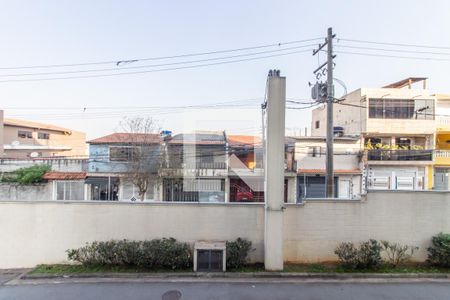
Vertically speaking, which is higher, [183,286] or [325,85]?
[325,85]

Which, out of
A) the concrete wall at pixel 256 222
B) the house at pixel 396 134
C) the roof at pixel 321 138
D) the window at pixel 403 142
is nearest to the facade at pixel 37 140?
the concrete wall at pixel 256 222

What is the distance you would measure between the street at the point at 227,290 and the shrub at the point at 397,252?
711mm

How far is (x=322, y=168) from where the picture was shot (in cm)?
1627

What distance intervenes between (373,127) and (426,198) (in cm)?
1412

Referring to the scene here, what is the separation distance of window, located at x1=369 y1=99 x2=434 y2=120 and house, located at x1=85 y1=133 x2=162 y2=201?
52.9 feet

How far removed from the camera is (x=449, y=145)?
65.1ft

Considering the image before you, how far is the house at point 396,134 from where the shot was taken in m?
17.2

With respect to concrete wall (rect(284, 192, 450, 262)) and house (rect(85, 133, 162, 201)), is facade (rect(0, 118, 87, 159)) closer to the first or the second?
house (rect(85, 133, 162, 201))

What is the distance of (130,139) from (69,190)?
450 cm

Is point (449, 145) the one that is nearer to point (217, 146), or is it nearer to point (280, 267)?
point (217, 146)

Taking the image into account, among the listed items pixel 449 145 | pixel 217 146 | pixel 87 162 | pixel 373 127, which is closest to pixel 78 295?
pixel 217 146

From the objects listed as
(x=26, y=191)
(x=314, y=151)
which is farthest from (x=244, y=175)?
(x=26, y=191)

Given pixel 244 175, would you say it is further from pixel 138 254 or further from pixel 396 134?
pixel 396 134

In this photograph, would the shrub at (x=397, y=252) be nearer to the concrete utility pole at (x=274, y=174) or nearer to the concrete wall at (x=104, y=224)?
the concrete utility pole at (x=274, y=174)
